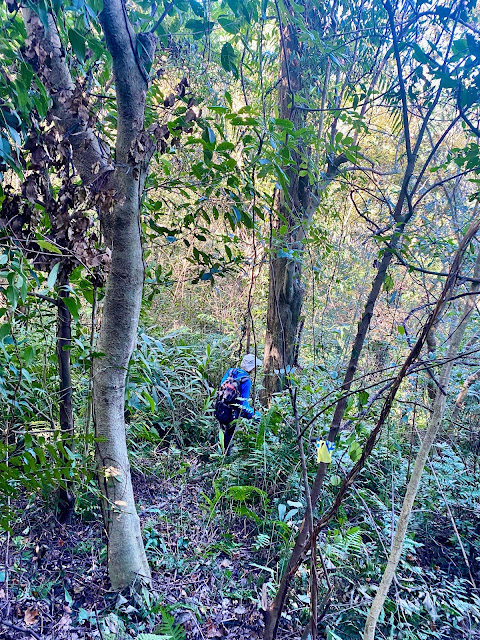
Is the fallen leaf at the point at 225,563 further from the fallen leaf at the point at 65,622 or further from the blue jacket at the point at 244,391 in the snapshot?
the blue jacket at the point at 244,391

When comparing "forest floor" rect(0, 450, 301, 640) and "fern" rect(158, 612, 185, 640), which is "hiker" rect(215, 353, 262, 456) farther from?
"fern" rect(158, 612, 185, 640)

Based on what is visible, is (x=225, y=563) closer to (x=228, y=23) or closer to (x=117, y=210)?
(x=117, y=210)

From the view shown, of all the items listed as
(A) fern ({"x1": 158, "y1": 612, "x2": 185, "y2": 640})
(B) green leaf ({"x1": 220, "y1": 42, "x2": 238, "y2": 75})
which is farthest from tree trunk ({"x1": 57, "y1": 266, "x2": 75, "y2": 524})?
(B) green leaf ({"x1": 220, "y1": 42, "x2": 238, "y2": 75})

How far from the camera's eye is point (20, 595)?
173cm

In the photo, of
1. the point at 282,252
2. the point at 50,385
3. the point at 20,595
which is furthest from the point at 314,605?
the point at 50,385

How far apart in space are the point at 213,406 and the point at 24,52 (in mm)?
3258

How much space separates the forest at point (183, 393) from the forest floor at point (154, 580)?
12 mm

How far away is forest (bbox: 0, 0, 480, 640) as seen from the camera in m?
1.26

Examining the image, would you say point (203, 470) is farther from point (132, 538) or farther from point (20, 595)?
point (20, 595)

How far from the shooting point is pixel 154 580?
1968mm

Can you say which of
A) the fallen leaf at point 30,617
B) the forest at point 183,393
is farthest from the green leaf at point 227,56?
the fallen leaf at point 30,617

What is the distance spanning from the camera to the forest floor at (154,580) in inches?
66.1

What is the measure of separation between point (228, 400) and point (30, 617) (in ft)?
6.77

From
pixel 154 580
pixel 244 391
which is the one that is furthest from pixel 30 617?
pixel 244 391
